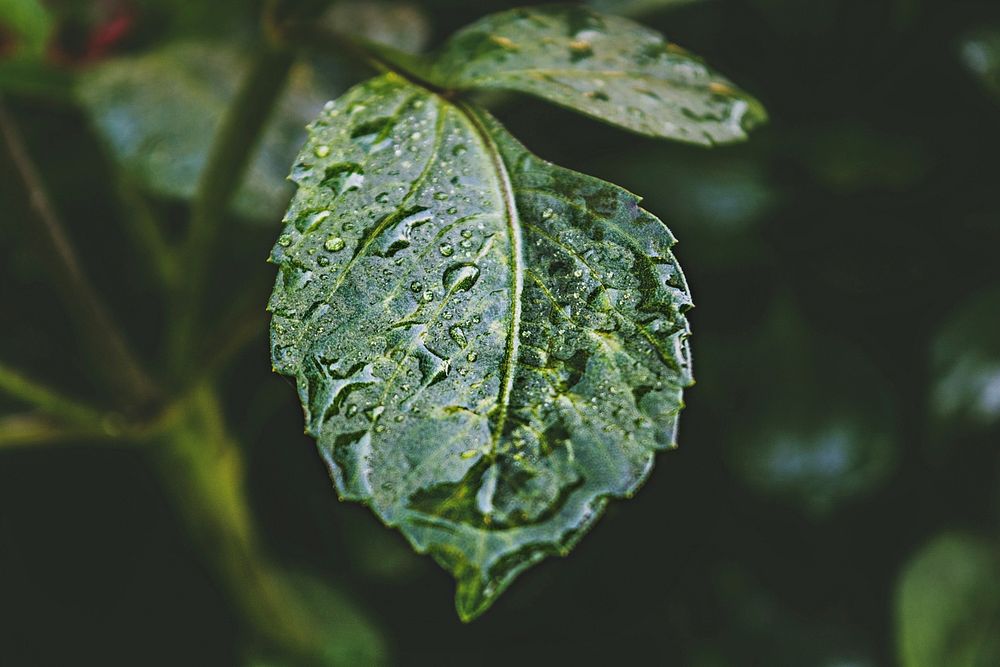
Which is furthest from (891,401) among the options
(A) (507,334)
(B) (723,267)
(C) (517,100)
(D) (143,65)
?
(D) (143,65)

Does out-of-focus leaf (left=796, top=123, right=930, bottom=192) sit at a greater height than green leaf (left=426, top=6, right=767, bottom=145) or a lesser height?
lesser

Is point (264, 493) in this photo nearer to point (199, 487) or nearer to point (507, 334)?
point (199, 487)

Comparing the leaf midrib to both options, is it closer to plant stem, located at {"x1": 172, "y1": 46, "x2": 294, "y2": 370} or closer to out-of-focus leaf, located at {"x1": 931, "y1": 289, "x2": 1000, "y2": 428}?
plant stem, located at {"x1": 172, "y1": 46, "x2": 294, "y2": 370}

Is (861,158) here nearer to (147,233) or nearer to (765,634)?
(765,634)

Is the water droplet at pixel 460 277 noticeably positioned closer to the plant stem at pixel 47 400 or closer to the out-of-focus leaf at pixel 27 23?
the plant stem at pixel 47 400

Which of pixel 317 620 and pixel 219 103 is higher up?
pixel 219 103

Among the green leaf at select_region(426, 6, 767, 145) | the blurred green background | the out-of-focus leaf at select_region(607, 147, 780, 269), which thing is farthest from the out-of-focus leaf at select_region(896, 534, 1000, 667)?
the green leaf at select_region(426, 6, 767, 145)

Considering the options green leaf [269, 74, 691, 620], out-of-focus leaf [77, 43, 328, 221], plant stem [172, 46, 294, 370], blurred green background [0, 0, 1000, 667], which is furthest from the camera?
blurred green background [0, 0, 1000, 667]
